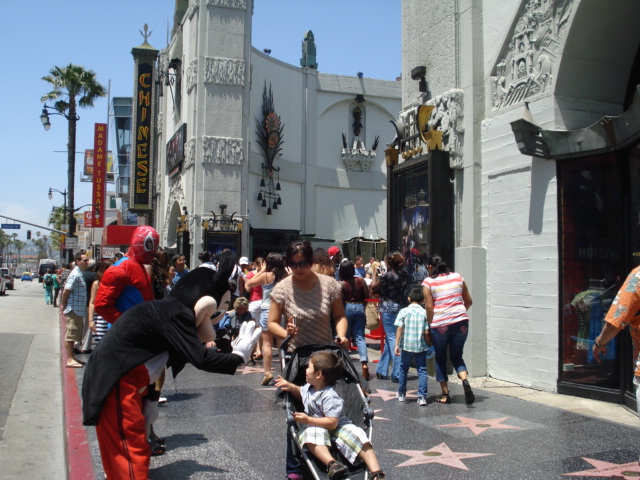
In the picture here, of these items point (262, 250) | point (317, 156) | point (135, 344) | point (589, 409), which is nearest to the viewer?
point (135, 344)

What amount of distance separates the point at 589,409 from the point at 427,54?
20.6 feet

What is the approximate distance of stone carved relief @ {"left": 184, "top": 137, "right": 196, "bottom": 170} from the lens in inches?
943

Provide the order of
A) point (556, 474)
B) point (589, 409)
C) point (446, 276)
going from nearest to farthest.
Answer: point (556, 474) → point (589, 409) → point (446, 276)

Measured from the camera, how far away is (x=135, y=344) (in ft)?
13.3

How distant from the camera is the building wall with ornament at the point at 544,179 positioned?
7.78 metres

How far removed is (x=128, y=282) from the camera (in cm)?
534

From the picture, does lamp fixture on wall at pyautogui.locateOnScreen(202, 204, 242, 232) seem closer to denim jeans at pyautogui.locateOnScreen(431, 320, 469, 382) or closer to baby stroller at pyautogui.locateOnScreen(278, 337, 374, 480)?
denim jeans at pyautogui.locateOnScreen(431, 320, 469, 382)

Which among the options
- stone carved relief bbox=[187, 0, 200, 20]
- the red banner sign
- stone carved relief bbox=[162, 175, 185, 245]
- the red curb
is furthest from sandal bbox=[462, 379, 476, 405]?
the red banner sign

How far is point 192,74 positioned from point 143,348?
2193 centimetres

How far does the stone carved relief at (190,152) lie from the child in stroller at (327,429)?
802 inches

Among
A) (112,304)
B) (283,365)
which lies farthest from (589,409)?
(112,304)

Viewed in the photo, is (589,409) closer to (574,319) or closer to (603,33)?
(574,319)

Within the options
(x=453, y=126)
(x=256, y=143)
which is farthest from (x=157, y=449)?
(x=256, y=143)

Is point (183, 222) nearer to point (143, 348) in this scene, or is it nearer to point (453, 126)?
point (453, 126)
